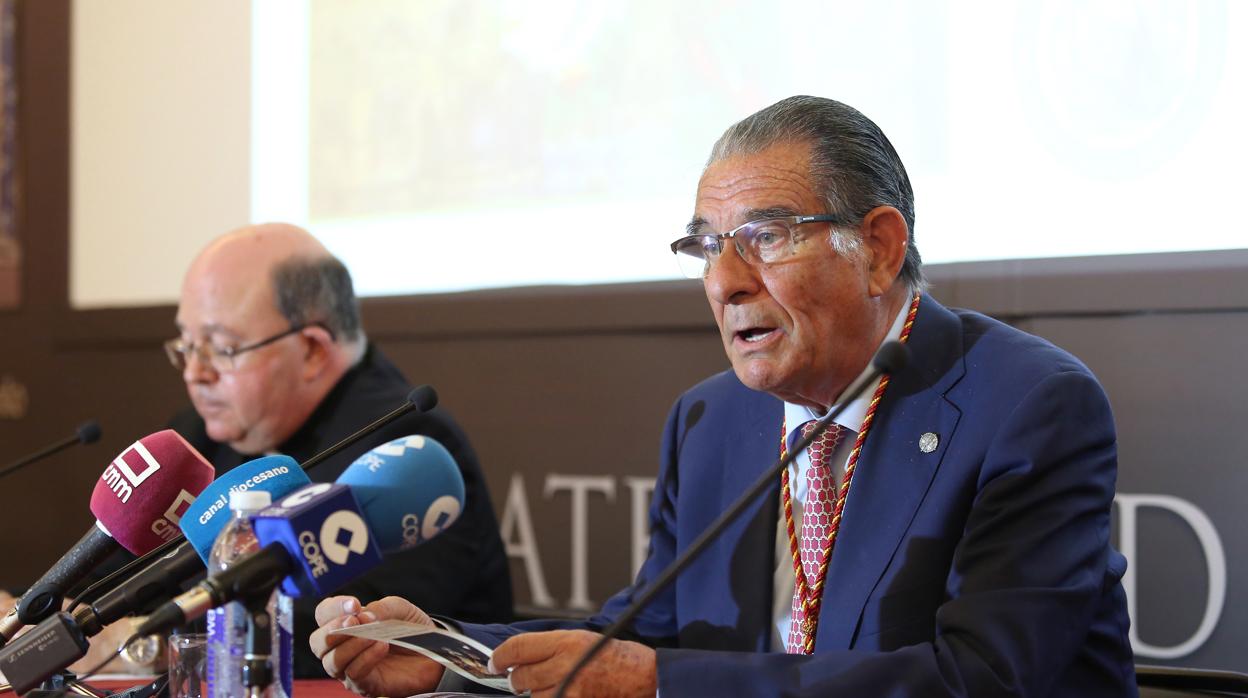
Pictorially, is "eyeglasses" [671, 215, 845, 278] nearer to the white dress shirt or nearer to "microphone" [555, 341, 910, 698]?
the white dress shirt

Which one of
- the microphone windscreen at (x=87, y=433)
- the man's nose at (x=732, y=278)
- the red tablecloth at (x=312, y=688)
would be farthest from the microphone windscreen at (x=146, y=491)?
the man's nose at (x=732, y=278)

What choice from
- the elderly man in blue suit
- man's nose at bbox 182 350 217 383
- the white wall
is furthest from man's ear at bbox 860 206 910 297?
the white wall

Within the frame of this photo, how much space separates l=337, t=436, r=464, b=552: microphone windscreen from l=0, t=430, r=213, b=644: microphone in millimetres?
343

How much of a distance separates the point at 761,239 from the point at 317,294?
4.30 feet

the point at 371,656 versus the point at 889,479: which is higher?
the point at 889,479

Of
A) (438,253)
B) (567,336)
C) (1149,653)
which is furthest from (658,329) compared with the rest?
(1149,653)

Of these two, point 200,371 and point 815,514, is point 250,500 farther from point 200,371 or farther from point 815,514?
point 200,371

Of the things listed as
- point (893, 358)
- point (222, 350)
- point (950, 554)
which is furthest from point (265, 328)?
point (893, 358)

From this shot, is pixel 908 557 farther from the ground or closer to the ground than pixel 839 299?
closer to the ground

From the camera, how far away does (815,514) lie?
1.85 m

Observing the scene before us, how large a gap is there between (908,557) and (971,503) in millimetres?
114

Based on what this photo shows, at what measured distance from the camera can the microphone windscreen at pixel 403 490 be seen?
140cm

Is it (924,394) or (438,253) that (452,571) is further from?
(438,253)

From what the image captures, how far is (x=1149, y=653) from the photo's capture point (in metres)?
2.70
